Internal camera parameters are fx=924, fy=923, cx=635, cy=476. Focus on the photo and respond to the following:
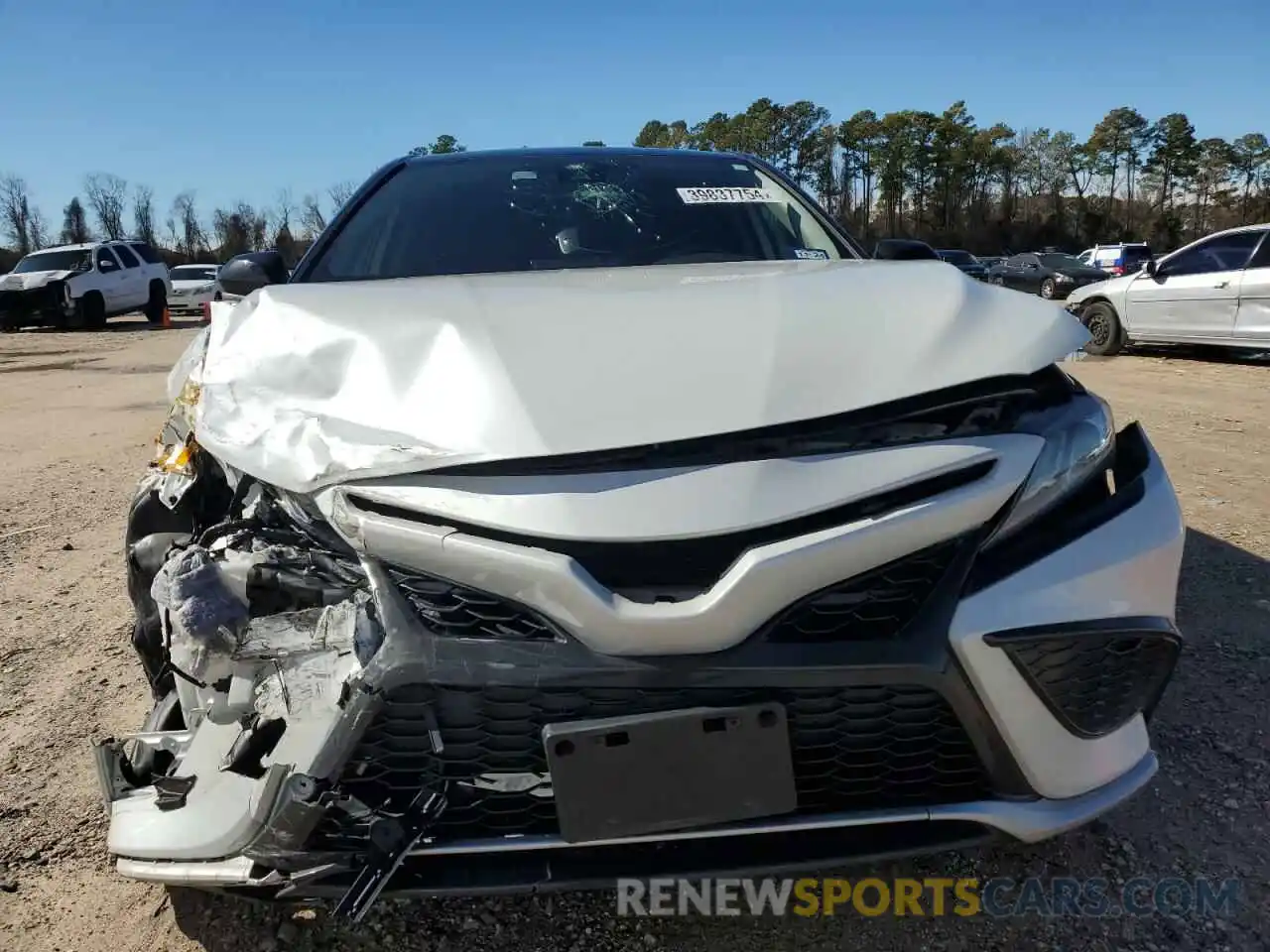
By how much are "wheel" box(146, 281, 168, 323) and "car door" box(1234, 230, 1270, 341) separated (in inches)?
797

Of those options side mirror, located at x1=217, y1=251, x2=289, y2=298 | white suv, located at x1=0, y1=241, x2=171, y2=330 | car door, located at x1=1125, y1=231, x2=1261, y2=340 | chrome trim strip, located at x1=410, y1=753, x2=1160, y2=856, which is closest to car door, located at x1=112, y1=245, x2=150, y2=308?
white suv, located at x1=0, y1=241, x2=171, y2=330

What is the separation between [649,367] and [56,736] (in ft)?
6.90

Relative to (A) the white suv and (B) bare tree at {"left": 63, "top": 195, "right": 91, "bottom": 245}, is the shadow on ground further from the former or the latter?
(B) bare tree at {"left": 63, "top": 195, "right": 91, "bottom": 245}

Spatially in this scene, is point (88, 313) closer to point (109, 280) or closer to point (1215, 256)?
point (109, 280)

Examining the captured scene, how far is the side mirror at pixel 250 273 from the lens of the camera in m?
2.66

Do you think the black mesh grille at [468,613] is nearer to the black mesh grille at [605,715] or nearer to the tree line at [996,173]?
the black mesh grille at [605,715]

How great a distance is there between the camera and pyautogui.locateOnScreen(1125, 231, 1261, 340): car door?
970 centimetres

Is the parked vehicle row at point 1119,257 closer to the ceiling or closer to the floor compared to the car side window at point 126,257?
closer to the floor

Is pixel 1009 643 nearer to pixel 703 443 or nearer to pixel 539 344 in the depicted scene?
pixel 703 443

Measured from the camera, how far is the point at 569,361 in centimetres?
155

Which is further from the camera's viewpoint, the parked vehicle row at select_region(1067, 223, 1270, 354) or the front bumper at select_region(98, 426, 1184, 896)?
the parked vehicle row at select_region(1067, 223, 1270, 354)

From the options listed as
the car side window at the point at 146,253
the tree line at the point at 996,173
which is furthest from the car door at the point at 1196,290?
the tree line at the point at 996,173

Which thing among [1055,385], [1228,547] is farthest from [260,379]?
[1228,547]

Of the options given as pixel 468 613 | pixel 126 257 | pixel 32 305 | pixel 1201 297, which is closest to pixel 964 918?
pixel 468 613
